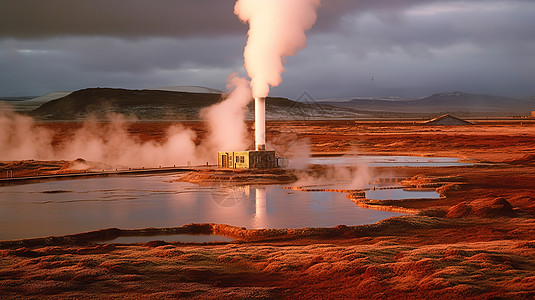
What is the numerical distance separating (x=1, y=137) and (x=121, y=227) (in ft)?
218

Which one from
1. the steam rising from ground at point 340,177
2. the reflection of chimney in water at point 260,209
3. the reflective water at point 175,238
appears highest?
the steam rising from ground at point 340,177

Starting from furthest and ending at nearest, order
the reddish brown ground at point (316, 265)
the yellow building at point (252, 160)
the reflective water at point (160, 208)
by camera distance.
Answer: the yellow building at point (252, 160) < the reflective water at point (160, 208) < the reddish brown ground at point (316, 265)

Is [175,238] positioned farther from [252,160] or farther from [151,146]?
[151,146]

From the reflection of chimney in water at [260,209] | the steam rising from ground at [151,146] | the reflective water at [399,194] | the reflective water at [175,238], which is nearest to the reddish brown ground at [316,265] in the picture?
the reflective water at [175,238]

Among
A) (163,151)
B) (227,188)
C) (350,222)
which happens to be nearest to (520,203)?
(350,222)

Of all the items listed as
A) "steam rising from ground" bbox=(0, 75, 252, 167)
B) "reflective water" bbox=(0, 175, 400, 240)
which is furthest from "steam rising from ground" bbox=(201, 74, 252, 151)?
"reflective water" bbox=(0, 175, 400, 240)

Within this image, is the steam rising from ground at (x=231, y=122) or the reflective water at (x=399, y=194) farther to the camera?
the steam rising from ground at (x=231, y=122)

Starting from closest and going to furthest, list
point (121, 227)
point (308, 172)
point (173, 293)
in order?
point (173, 293)
point (121, 227)
point (308, 172)

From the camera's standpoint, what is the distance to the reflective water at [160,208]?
2545 centimetres

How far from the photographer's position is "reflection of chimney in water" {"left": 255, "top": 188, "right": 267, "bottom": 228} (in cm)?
2556

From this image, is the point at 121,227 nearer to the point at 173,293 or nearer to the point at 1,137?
the point at 173,293

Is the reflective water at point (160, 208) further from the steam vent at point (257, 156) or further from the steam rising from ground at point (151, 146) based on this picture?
the steam rising from ground at point (151, 146)

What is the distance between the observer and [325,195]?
3328 cm

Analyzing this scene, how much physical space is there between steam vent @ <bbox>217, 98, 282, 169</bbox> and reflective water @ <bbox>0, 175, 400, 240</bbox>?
6.91m
